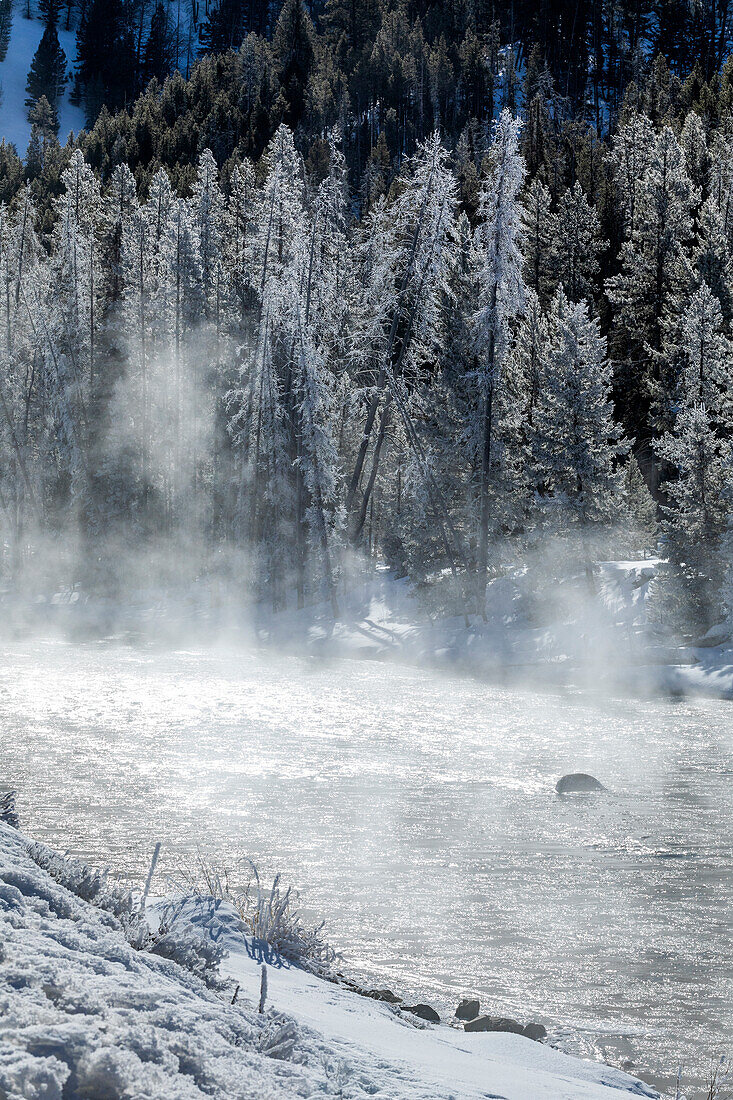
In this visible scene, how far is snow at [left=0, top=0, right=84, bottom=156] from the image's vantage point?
143 metres

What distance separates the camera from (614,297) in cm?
4341

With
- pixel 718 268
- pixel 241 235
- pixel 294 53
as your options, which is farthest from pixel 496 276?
pixel 294 53

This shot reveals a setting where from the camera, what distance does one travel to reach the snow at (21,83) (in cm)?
14338

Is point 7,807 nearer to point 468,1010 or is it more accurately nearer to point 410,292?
point 468,1010

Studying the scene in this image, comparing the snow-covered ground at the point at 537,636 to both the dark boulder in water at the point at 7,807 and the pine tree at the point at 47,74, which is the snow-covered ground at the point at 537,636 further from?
the pine tree at the point at 47,74

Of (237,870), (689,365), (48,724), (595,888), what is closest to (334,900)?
(237,870)

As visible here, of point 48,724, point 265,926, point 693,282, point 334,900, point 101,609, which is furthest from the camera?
point 101,609

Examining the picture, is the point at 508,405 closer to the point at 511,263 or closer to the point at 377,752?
the point at 511,263

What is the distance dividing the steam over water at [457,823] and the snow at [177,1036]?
2259 millimetres

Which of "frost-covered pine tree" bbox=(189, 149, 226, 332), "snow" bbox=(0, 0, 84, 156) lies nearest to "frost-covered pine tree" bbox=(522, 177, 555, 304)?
"frost-covered pine tree" bbox=(189, 149, 226, 332)

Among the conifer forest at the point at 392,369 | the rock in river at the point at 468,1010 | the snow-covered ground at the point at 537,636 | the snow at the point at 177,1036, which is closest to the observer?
the snow at the point at 177,1036

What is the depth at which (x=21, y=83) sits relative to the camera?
156 metres

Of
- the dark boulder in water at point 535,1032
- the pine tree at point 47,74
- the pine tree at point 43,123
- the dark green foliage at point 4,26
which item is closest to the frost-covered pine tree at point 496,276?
A: the dark boulder in water at point 535,1032

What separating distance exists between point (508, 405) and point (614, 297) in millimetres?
11684
